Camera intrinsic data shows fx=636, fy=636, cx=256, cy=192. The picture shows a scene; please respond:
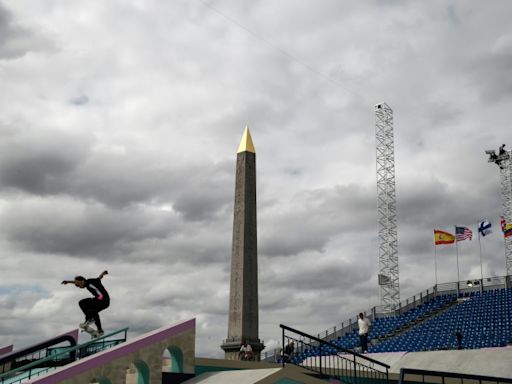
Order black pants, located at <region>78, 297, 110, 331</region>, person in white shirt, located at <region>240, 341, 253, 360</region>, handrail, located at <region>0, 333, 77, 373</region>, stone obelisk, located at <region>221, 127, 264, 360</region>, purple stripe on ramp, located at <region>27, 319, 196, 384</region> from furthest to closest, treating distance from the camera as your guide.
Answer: stone obelisk, located at <region>221, 127, 264, 360</region>, person in white shirt, located at <region>240, 341, 253, 360</region>, handrail, located at <region>0, 333, 77, 373</region>, black pants, located at <region>78, 297, 110, 331</region>, purple stripe on ramp, located at <region>27, 319, 196, 384</region>

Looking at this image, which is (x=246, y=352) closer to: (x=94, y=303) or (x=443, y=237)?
(x=94, y=303)

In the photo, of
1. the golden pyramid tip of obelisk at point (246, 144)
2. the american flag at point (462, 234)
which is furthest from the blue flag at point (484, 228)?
the golden pyramid tip of obelisk at point (246, 144)

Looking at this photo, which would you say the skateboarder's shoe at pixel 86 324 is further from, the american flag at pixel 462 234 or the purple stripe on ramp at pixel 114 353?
the american flag at pixel 462 234

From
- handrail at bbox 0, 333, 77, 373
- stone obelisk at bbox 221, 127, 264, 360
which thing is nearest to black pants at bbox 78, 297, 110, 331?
handrail at bbox 0, 333, 77, 373

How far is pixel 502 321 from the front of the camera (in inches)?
1339

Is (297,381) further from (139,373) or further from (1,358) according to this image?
(1,358)

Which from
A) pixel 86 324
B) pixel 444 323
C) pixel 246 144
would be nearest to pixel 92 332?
pixel 86 324

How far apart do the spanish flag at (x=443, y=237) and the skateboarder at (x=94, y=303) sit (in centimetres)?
3582

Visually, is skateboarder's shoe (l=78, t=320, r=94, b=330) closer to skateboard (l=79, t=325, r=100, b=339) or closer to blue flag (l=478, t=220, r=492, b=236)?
skateboard (l=79, t=325, r=100, b=339)

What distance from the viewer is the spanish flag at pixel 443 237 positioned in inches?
1864

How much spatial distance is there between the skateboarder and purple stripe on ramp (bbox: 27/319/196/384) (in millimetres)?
2131

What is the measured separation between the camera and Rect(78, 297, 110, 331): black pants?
52.2ft

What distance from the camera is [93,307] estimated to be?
1602 cm

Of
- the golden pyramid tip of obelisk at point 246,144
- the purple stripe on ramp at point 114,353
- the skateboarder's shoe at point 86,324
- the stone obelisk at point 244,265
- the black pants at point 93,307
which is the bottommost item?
the purple stripe on ramp at point 114,353
